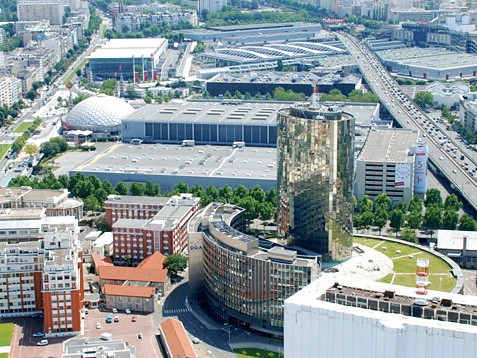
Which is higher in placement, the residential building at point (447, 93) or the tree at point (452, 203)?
the residential building at point (447, 93)

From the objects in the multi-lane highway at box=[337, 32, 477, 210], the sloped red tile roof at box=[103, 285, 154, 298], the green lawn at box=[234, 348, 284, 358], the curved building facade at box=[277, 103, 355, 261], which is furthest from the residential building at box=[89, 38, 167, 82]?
the green lawn at box=[234, 348, 284, 358]

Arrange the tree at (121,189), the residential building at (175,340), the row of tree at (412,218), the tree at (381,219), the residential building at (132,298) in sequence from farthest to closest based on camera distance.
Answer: the tree at (121,189) → the tree at (381,219) → the row of tree at (412,218) → the residential building at (132,298) → the residential building at (175,340)

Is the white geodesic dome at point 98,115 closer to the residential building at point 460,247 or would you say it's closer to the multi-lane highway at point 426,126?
the multi-lane highway at point 426,126

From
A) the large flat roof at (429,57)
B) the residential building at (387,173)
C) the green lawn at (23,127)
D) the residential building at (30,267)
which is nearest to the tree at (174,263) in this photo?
the residential building at (30,267)

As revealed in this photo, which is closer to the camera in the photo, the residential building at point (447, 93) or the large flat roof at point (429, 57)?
the residential building at point (447, 93)

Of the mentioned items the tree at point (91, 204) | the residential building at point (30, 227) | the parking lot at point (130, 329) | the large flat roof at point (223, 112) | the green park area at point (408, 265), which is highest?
the large flat roof at point (223, 112)

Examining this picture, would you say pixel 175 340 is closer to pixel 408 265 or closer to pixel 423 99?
pixel 408 265
